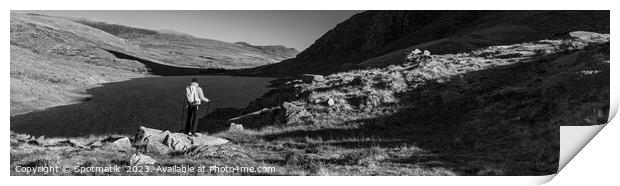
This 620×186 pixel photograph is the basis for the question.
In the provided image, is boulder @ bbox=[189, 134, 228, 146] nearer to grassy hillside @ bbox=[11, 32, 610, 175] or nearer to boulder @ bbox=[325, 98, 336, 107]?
grassy hillside @ bbox=[11, 32, 610, 175]

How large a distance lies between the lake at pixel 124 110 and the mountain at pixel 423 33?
1196cm

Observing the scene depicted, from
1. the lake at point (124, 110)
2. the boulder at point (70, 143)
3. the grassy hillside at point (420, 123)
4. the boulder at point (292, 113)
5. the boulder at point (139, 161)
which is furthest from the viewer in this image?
the lake at point (124, 110)

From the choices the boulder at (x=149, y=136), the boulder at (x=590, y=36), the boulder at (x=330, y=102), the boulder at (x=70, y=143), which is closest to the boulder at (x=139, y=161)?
the boulder at (x=149, y=136)

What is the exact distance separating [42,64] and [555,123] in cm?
5298

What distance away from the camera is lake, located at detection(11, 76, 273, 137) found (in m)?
28.8

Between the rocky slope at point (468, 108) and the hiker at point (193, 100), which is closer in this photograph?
the rocky slope at point (468, 108)

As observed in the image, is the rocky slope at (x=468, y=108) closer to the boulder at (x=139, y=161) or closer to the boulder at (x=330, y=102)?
the boulder at (x=330, y=102)

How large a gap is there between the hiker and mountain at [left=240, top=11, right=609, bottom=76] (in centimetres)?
2553

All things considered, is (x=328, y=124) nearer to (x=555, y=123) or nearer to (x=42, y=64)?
(x=555, y=123)

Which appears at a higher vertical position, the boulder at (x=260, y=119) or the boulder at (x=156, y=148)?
the boulder at (x=260, y=119)

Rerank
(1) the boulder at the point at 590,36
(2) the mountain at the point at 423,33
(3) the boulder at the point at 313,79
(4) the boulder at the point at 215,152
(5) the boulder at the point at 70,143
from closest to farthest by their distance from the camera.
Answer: (4) the boulder at the point at 215,152 → (5) the boulder at the point at 70,143 → (3) the boulder at the point at 313,79 → (1) the boulder at the point at 590,36 → (2) the mountain at the point at 423,33

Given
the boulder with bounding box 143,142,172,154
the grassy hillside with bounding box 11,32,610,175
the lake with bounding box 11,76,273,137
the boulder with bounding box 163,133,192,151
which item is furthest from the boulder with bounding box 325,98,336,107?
the boulder with bounding box 143,142,172,154

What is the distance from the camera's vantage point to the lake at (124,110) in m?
28.8

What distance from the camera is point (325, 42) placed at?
100625 mm
